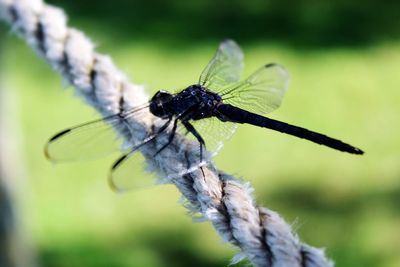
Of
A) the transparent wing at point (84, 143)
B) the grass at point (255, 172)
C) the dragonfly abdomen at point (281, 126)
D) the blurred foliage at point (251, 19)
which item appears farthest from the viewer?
the blurred foliage at point (251, 19)

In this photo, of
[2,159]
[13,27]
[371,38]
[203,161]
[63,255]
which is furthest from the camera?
[371,38]

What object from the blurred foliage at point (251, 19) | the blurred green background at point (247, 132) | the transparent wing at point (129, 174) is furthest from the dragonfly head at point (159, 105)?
the blurred foliage at point (251, 19)

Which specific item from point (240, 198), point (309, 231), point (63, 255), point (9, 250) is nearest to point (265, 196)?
point (309, 231)

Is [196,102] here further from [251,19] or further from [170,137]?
[251,19]

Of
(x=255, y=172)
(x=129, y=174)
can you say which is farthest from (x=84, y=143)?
(x=255, y=172)

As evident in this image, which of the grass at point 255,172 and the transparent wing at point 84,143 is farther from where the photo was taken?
the grass at point 255,172

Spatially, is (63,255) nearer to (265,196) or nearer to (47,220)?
(47,220)

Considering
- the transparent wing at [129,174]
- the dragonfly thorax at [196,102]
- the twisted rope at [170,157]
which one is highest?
the twisted rope at [170,157]

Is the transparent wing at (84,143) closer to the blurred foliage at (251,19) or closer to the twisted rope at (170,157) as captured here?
the twisted rope at (170,157)
